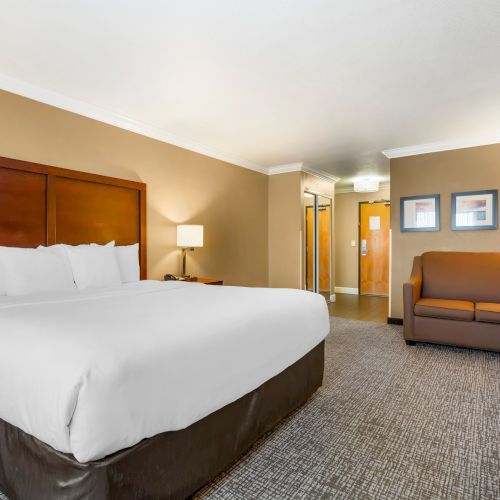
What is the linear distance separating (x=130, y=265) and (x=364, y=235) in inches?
237

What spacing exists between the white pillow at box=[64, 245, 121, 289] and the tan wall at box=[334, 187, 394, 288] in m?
6.19

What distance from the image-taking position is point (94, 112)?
11.5 feet

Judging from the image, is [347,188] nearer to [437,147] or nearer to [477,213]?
[437,147]

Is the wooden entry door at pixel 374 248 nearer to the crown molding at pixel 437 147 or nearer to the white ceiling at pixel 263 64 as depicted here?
the crown molding at pixel 437 147

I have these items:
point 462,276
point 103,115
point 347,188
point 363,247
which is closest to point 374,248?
point 363,247

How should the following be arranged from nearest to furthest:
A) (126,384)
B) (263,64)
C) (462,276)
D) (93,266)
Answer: (126,384) → (263,64) → (93,266) → (462,276)

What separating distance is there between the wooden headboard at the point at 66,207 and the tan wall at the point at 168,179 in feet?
0.42

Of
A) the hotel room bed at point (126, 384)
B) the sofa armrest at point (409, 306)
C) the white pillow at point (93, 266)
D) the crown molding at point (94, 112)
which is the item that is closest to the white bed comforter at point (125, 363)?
the hotel room bed at point (126, 384)

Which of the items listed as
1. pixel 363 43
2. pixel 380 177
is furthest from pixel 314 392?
pixel 380 177

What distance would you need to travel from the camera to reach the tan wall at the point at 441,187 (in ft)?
15.2

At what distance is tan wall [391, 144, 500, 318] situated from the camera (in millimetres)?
4645

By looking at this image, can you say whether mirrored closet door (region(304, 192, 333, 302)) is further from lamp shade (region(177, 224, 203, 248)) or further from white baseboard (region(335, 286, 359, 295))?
lamp shade (region(177, 224, 203, 248))

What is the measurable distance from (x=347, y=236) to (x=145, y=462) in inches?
299

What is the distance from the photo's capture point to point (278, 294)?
7.79 ft
